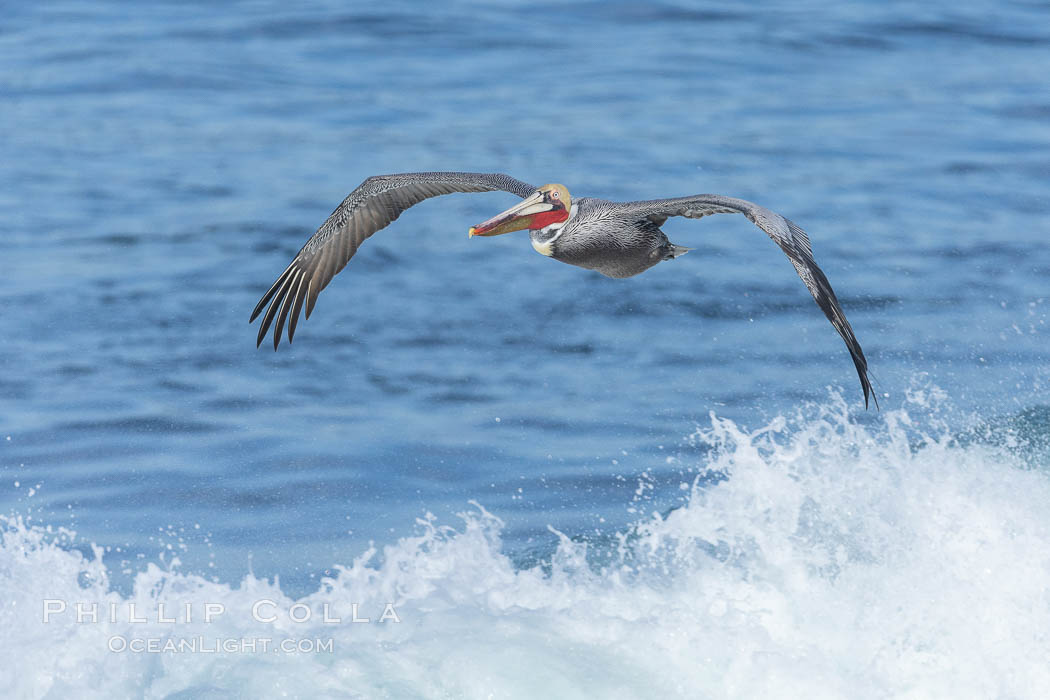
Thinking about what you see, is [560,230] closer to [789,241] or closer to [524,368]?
[789,241]

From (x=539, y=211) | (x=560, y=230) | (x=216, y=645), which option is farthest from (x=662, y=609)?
(x=539, y=211)

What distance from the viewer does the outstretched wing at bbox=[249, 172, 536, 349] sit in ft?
27.0

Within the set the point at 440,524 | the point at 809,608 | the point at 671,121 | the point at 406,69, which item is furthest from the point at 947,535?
the point at 406,69

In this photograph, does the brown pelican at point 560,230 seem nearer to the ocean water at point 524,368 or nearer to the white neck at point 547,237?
the white neck at point 547,237

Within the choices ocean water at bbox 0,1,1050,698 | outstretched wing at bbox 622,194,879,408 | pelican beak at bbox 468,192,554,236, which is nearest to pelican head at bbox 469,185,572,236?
pelican beak at bbox 468,192,554,236

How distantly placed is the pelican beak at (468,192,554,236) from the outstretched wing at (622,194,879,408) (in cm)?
56

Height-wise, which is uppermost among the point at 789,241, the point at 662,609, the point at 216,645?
the point at 789,241

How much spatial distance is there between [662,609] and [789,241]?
3.83m

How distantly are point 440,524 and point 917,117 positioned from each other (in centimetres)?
1580

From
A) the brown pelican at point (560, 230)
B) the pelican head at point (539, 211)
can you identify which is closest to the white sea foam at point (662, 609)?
the brown pelican at point (560, 230)

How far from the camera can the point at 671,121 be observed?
2366 centimetres

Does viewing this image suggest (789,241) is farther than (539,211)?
No

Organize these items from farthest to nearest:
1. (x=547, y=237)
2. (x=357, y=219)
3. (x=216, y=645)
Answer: (x=216, y=645) → (x=357, y=219) → (x=547, y=237)

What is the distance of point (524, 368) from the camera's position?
15.6m
